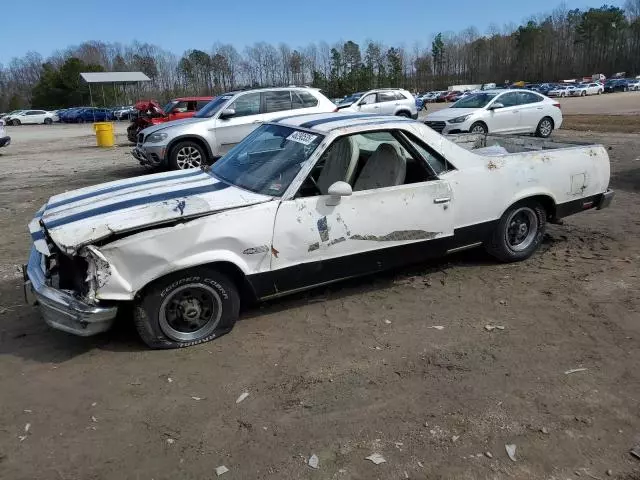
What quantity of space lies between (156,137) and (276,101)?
9.03ft

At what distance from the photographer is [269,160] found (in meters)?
4.57

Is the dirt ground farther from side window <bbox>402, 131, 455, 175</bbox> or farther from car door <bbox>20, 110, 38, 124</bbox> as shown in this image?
car door <bbox>20, 110, 38, 124</bbox>

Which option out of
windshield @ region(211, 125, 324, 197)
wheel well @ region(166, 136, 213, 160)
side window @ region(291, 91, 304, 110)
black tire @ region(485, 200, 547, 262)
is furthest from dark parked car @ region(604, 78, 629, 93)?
windshield @ region(211, 125, 324, 197)

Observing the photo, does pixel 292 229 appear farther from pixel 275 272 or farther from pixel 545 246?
pixel 545 246

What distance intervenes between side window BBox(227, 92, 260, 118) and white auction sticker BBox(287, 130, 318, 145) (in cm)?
739

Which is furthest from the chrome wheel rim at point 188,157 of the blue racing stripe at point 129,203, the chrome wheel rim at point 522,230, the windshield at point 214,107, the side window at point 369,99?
the side window at point 369,99

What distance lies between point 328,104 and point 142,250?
941 cm

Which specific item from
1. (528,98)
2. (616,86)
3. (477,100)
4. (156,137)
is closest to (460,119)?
(477,100)

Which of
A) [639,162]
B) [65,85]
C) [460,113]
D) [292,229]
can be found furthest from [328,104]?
[65,85]

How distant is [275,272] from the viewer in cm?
408

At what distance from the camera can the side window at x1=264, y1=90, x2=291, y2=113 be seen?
39.1 ft

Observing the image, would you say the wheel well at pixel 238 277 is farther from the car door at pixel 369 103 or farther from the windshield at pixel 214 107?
the car door at pixel 369 103

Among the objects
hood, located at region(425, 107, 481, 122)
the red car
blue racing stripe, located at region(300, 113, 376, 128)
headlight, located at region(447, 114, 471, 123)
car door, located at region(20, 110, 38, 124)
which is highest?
car door, located at region(20, 110, 38, 124)

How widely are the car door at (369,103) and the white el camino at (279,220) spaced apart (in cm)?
1624
